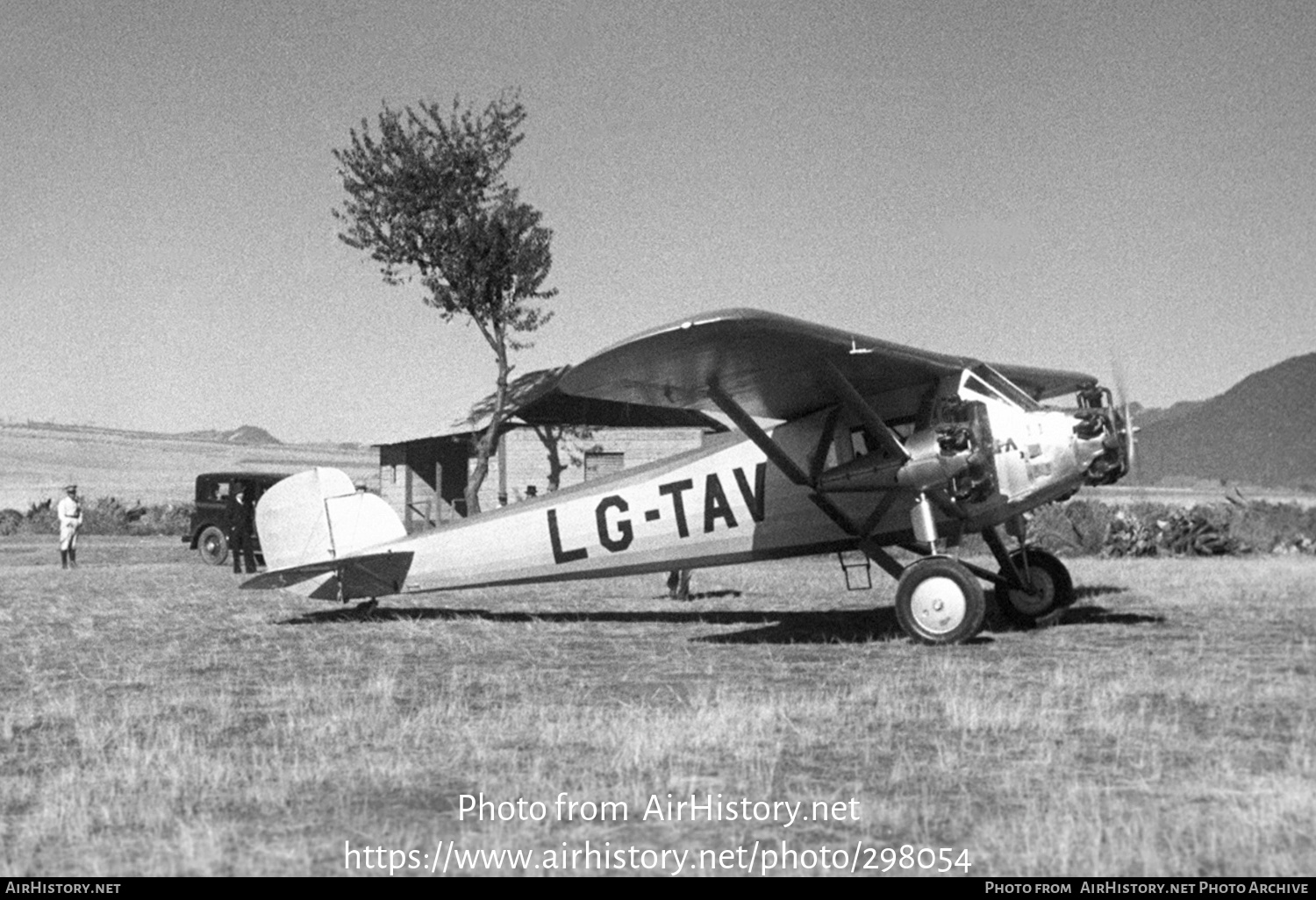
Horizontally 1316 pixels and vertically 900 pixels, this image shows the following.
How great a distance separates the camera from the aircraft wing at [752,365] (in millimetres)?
9242

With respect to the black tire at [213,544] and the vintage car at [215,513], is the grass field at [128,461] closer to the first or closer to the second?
the vintage car at [215,513]

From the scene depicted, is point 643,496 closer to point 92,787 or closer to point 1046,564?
point 1046,564

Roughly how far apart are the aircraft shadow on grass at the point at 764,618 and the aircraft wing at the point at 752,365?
7.05ft

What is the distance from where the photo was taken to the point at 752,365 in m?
10.4

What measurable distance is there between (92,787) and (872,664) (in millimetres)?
5485

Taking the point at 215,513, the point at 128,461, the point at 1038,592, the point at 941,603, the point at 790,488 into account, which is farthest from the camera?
the point at 128,461

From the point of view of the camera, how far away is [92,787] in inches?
206

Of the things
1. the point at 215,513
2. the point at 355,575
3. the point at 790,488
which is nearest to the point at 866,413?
the point at 790,488

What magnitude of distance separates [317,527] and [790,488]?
17.7 feet

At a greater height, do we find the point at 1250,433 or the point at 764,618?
the point at 1250,433

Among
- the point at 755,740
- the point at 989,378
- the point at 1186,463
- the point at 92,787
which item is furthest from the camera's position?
the point at 1186,463

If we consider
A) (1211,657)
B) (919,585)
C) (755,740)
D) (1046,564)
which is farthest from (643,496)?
(755,740)

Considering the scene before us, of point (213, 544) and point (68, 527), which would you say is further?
point (213, 544)

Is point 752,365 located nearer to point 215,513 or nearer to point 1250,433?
point 215,513
